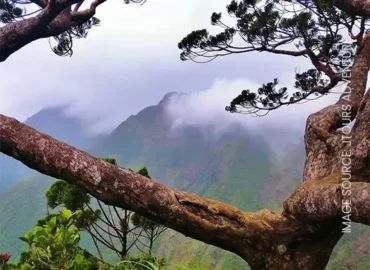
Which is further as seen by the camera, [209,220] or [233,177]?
[233,177]

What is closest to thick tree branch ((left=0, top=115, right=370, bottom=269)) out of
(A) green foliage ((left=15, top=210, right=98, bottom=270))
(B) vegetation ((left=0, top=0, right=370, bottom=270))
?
(B) vegetation ((left=0, top=0, right=370, bottom=270))

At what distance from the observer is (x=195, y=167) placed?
12406 cm

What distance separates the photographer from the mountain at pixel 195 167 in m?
86.2

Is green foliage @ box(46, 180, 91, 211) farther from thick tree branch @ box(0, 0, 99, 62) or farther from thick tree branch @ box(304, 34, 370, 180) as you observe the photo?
thick tree branch @ box(304, 34, 370, 180)

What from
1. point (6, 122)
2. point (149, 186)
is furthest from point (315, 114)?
point (6, 122)

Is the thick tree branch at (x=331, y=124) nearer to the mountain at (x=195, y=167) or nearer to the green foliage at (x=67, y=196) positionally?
the green foliage at (x=67, y=196)

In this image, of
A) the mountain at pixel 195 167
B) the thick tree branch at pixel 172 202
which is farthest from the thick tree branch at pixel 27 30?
the mountain at pixel 195 167

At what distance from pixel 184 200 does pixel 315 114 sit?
1.52m

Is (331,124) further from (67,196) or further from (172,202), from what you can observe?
(67,196)

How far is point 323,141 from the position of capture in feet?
11.7

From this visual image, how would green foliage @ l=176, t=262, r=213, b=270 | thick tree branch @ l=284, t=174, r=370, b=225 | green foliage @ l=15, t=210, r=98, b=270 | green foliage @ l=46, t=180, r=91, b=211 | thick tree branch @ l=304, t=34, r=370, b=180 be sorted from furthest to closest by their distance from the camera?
green foliage @ l=46, t=180, r=91, b=211
thick tree branch @ l=304, t=34, r=370, b=180
green foliage @ l=176, t=262, r=213, b=270
thick tree branch @ l=284, t=174, r=370, b=225
green foliage @ l=15, t=210, r=98, b=270

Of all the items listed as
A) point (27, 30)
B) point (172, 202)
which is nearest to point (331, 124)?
point (172, 202)

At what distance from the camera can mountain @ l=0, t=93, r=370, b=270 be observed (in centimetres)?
8619

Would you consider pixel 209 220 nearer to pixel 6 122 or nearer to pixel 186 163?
pixel 6 122
